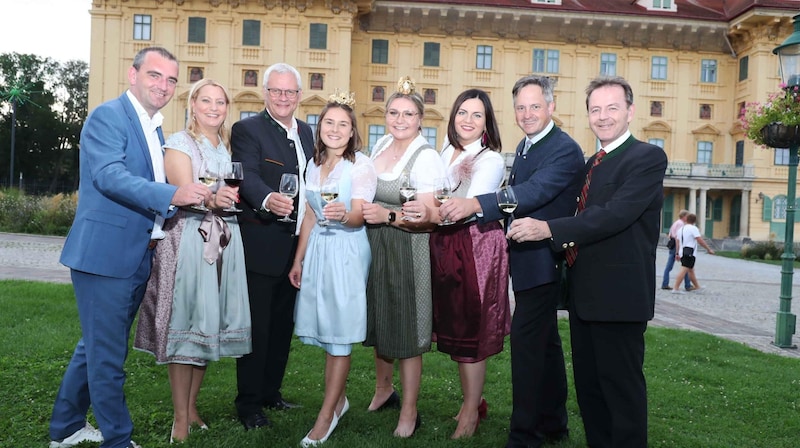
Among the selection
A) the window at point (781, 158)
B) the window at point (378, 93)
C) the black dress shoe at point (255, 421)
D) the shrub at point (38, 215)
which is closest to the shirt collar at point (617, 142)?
the black dress shoe at point (255, 421)

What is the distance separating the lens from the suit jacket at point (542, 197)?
172 inches

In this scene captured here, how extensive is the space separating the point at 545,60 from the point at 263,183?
38446mm

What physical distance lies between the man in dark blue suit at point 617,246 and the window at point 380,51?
121 ft

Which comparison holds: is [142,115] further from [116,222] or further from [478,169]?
[478,169]

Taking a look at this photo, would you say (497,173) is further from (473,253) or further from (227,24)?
(227,24)

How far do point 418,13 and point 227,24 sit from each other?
11.0m

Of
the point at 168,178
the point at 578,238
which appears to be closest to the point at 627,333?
the point at 578,238

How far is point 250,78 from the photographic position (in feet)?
125

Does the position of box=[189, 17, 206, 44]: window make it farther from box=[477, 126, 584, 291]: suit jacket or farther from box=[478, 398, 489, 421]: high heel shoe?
box=[477, 126, 584, 291]: suit jacket

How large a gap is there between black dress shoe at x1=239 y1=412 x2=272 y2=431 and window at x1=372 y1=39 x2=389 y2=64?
120ft

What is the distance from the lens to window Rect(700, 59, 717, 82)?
4178cm

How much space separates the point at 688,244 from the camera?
16.0m

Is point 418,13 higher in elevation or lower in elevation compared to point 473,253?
higher

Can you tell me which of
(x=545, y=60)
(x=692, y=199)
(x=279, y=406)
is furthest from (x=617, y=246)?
(x=692, y=199)
